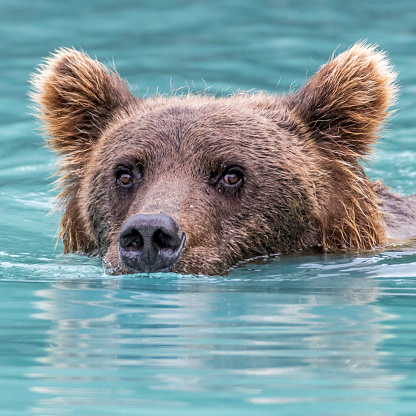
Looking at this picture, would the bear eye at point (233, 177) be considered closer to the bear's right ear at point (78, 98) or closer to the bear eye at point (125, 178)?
the bear eye at point (125, 178)

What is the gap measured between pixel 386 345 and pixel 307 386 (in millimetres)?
776

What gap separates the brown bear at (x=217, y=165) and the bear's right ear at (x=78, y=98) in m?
0.01

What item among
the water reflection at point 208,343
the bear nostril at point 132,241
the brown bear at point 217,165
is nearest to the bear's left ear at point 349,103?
the brown bear at point 217,165

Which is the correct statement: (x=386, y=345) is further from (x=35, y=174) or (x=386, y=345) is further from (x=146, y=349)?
(x=35, y=174)

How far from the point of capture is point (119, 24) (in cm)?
1750

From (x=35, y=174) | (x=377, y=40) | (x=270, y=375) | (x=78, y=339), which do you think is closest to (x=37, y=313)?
(x=78, y=339)

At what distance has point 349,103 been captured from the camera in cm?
716

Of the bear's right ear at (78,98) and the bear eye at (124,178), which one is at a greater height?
the bear's right ear at (78,98)

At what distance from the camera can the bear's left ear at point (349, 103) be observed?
281 inches

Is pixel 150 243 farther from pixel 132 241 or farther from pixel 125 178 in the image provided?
pixel 125 178

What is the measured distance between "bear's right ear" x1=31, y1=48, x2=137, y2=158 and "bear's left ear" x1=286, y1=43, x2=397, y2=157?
1592mm

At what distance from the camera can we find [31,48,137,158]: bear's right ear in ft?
24.8

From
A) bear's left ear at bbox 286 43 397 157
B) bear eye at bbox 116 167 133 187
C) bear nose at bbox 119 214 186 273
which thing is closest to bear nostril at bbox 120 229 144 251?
bear nose at bbox 119 214 186 273

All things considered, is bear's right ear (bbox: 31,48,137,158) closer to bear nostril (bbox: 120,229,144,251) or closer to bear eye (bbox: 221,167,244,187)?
bear eye (bbox: 221,167,244,187)
